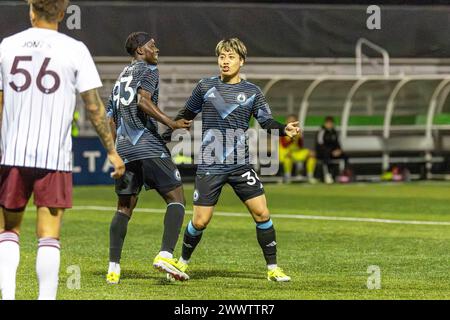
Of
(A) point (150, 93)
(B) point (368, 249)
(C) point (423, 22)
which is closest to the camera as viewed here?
(A) point (150, 93)

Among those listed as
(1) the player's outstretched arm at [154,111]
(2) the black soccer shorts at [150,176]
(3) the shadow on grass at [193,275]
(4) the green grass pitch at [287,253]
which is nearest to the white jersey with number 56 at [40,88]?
(4) the green grass pitch at [287,253]

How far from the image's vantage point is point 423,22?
21.4 meters

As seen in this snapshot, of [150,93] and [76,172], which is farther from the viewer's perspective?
[76,172]

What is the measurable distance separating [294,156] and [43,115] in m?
22.7

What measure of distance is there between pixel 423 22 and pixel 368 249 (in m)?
7.95

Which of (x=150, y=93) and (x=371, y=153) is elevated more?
(x=150, y=93)

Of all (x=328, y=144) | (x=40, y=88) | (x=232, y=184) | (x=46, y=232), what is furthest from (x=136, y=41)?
(x=328, y=144)

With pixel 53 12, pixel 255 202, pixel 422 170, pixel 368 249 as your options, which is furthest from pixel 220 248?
pixel 422 170

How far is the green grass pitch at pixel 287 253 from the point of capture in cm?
1052

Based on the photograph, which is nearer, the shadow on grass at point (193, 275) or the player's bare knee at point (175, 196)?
the player's bare knee at point (175, 196)

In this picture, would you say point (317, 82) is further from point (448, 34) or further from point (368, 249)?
point (368, 249)

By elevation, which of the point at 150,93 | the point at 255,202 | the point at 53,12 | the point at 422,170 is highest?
the point at 53,12

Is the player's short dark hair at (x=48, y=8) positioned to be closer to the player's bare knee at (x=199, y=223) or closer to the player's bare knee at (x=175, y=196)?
the player's bare knee at (x=175, y=196)

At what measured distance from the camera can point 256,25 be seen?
21.8 m
